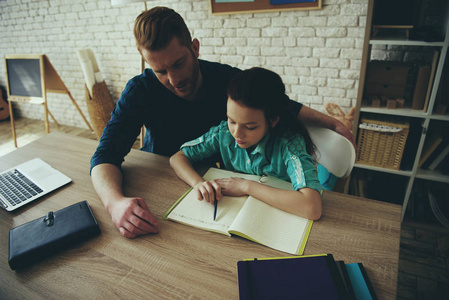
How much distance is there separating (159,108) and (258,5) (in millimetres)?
1432

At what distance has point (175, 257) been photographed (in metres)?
0.81

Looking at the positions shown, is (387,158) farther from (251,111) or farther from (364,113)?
(251,111)

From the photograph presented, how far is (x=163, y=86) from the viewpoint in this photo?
1.41 meters

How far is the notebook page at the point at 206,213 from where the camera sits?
896 mm

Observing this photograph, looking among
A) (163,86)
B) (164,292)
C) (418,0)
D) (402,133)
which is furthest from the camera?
(402,133)

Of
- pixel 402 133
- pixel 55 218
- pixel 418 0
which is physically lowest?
pixel 402 133

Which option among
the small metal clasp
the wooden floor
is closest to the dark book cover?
the small metal clasp

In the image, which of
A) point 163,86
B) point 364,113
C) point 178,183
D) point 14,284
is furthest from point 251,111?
point 364,113

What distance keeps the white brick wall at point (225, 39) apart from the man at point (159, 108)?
3.55 feet

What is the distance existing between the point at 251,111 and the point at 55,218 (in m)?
0.75

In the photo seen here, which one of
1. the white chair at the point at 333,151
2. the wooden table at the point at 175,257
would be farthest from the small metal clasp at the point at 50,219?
the white chair at the point at 333,151

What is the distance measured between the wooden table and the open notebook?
0.02 metres

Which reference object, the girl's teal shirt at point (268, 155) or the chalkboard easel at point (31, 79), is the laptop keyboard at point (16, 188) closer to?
the girl's teal shirt at point (268, 155)

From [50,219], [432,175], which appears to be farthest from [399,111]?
[50,219]
